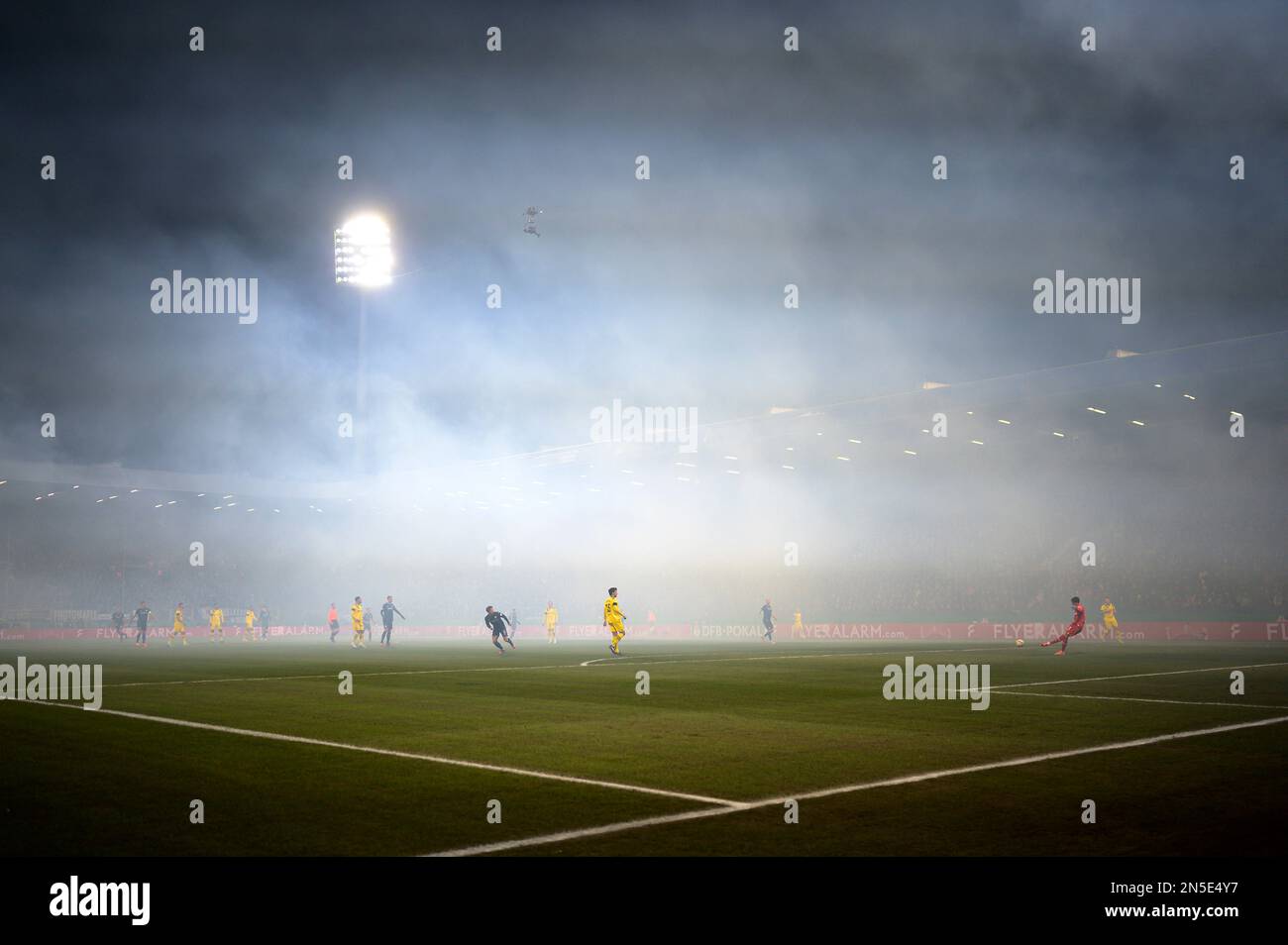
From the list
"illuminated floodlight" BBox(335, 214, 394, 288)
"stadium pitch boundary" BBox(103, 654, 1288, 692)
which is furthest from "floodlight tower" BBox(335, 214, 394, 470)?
"stadium pitch boundary" BBox(103, 654, 1288, 692)

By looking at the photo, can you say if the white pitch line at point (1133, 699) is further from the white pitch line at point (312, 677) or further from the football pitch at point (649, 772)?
the white pitch line at point (312, 677)

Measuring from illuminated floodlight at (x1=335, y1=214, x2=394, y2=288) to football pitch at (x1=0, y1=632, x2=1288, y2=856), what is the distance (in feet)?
122

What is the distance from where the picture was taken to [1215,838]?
6.61m

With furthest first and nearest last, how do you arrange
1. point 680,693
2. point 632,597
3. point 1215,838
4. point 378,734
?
point 632,597 → point 680,693 → point 378,734 → point 1215,838

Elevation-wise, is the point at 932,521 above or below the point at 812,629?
above

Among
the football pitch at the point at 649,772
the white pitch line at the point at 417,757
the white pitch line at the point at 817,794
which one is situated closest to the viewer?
the white pitch line at the point at 817,794

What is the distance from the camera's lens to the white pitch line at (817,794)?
21.2 feet

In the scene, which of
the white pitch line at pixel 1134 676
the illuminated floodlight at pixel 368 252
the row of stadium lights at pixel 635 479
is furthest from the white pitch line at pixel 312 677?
the row of stadium lights at pixel 635 479

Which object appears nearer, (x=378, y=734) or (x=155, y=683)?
Result: (x=378, y=734)

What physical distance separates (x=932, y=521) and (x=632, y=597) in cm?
2005

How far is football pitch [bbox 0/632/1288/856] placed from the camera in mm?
6680

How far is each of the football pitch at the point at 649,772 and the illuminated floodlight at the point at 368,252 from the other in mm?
37233
